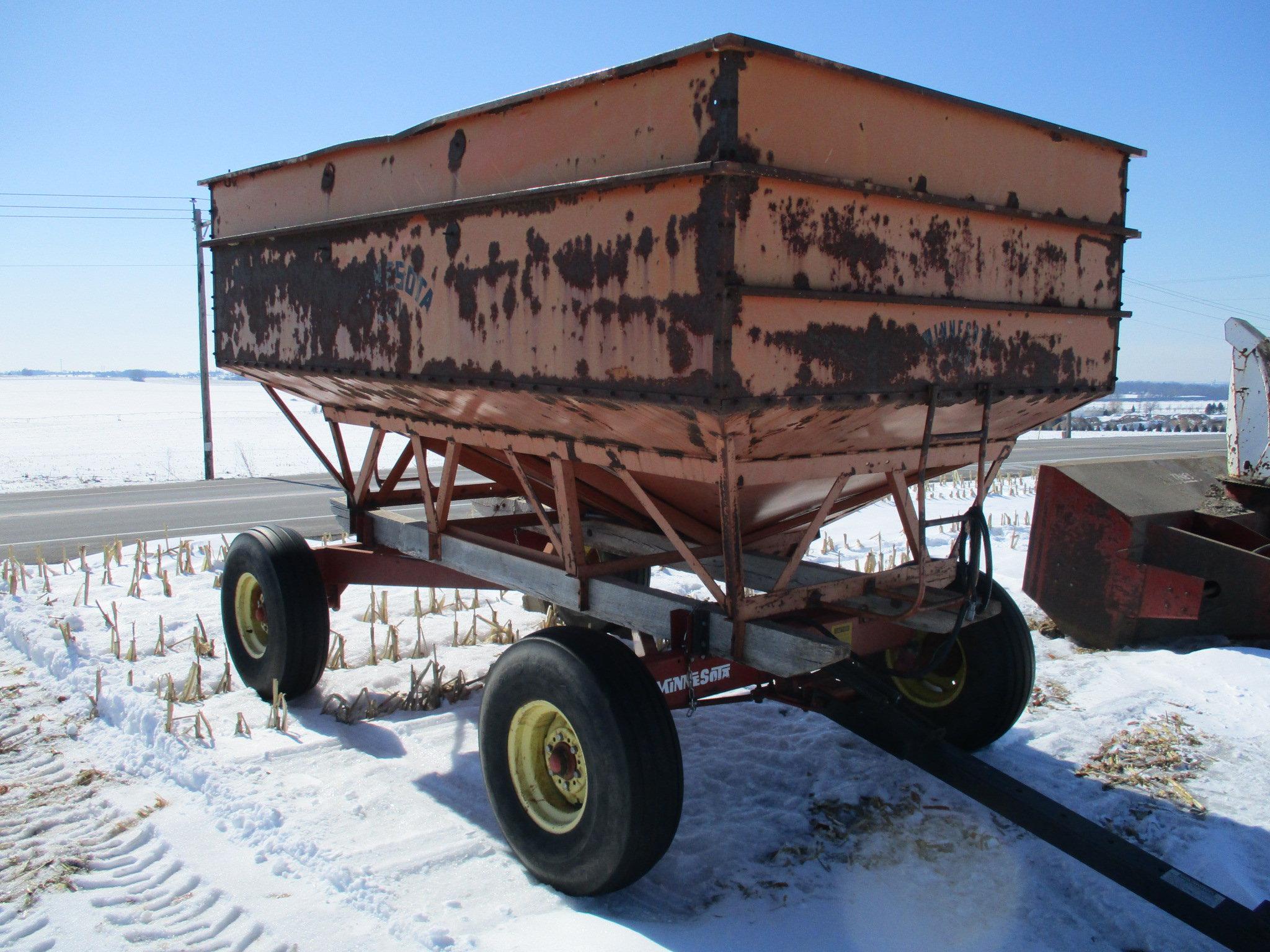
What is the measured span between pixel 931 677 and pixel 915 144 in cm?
274

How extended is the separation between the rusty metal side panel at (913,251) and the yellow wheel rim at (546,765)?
5.94 ft

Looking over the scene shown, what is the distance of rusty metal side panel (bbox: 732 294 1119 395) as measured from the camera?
2.88 m

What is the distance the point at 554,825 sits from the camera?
11.3ft

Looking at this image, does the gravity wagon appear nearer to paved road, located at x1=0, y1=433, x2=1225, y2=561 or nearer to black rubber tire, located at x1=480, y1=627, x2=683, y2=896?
black rubber tire, located at x1=480, y1=627, x2=683, y2=896

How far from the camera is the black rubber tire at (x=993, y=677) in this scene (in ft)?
14.3

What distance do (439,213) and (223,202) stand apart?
257 centimetres

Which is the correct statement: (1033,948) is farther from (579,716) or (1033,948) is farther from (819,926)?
(579,716)

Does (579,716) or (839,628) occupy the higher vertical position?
(839,628)

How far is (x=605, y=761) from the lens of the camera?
315 cm

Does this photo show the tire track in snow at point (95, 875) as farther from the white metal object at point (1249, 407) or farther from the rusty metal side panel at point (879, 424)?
the white metal object at point (1249, 407)

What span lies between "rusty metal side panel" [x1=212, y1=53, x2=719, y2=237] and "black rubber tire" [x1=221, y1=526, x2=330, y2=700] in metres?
1.82

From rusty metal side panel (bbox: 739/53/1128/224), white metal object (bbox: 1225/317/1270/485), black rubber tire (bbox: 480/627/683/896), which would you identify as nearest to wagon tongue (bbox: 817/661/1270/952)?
black rubber tire (bbox: 480/627/683/896)

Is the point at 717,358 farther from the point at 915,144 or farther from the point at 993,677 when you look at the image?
the point at 993,677

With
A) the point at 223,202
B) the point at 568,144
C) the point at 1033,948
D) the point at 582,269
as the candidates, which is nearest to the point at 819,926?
the point at 1033,948
